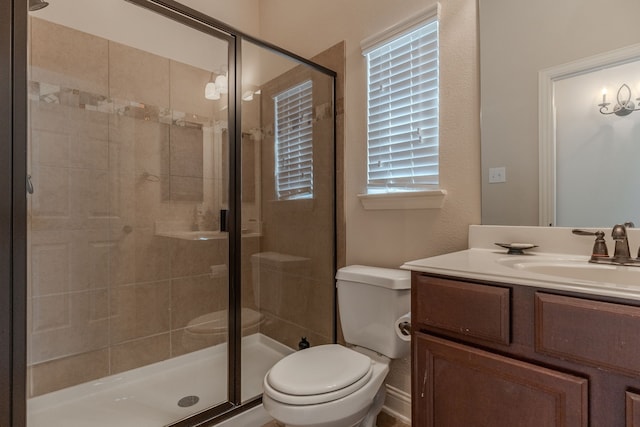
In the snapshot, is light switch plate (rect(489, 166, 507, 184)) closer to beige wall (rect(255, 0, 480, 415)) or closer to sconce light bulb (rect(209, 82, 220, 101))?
beige wall (rect(255, 0, 480, 415))

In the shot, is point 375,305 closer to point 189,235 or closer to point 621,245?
point 621,245

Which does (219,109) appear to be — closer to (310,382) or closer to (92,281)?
(92,281)

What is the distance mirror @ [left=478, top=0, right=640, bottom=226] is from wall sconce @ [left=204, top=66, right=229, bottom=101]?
126cm

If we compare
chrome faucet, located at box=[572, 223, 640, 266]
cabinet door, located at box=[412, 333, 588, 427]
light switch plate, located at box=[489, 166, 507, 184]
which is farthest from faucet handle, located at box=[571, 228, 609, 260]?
cabinet door, located at box=[412, 333, 588, 427]

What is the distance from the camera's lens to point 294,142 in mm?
2078

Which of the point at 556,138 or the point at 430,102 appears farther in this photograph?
the point at 430,102

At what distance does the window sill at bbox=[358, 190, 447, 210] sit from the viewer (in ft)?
4.73

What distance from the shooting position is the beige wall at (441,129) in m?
1.36

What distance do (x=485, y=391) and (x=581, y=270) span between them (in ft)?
1.54

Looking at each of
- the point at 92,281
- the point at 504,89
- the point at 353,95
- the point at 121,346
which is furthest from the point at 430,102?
the point at 121,346

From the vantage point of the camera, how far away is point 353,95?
6.00 feet

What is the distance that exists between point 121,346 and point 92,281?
41 centimetres

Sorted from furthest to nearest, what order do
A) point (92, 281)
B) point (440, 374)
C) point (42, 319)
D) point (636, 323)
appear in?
point (92, 281)
point (42, 319)
point (440, 374)
point (636, 323)

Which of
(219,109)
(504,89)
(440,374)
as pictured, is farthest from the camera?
(219,109)
